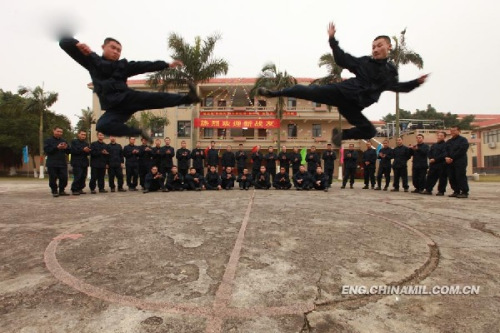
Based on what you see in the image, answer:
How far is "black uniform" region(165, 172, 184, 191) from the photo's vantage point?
998cm

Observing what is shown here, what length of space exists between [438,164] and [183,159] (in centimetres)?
808

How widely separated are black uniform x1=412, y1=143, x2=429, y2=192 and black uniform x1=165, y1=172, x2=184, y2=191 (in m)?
7.53

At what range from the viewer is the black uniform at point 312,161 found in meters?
11.6

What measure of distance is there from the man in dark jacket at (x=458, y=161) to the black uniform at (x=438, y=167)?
0.74ft

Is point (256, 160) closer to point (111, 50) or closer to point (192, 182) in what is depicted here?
point (192, 182)

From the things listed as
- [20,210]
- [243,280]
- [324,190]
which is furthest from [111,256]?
[324,190]

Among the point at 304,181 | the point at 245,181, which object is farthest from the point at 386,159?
the point at 245,181

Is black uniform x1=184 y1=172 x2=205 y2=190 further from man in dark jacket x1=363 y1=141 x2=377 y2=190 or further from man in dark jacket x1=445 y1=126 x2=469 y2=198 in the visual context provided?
man in dark jacket x1=445 y1=126 x2=469 y2=198

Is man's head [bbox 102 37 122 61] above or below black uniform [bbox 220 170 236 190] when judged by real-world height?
above

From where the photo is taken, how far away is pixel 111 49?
3980 mm

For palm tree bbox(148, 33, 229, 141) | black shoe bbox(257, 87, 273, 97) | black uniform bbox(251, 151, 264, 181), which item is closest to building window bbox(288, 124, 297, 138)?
palm tree bbox(148, 33, 229, 141)

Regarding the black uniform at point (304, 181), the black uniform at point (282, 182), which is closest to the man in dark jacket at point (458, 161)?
the black uniform at point (304, 181)

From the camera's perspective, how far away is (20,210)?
5480 mm

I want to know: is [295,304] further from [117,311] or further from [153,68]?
[153,68]
